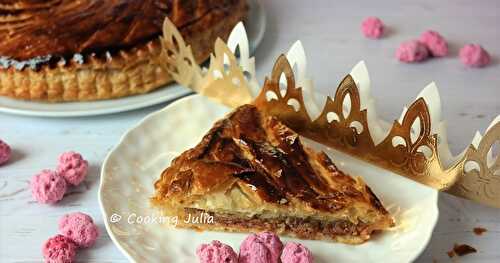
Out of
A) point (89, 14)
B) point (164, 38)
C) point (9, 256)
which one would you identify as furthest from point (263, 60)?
point (9, 256)

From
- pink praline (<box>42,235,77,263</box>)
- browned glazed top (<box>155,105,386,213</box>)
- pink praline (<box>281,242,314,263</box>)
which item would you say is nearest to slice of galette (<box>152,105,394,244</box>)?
browned glazed top (<box>155,105,386,213</box>)

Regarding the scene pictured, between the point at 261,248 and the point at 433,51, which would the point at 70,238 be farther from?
the point at 433,51

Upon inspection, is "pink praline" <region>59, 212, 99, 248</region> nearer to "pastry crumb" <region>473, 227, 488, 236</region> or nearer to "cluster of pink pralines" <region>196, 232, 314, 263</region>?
"cluster of pink pralines" <region>196, 232, 314, 263</region>

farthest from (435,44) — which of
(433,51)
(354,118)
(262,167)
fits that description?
(262,167)

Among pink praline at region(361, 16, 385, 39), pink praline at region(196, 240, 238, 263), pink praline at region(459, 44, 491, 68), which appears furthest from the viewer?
pink praline at region(361, 16, 385, 39)

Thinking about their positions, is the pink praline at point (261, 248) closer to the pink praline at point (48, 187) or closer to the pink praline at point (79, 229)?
the pink praline at point (79, 229)

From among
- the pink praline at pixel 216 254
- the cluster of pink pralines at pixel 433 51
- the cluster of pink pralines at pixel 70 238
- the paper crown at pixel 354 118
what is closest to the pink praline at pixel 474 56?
the cluster of pink pralines at pixel 433 51
